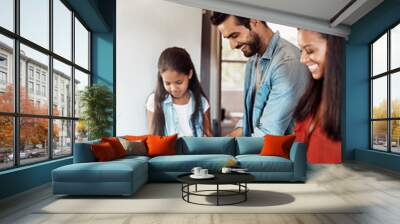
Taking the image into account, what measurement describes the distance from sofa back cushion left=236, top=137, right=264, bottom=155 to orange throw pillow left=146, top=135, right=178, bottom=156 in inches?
47.2

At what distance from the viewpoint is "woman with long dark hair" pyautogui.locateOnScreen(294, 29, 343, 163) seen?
8.45 metres

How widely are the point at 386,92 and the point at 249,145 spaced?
3759 mm

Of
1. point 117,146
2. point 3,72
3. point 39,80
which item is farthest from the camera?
point 117,146

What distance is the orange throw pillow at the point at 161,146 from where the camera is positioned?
6480 mm


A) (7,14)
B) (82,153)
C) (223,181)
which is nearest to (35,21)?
(7,14)

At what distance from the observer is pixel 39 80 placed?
5.66 meters

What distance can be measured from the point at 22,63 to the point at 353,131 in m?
7.50

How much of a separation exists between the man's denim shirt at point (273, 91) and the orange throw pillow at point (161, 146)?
2.26 metres

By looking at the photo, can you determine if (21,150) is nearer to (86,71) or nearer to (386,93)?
(86,71)

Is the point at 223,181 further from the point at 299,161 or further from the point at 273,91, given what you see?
the point at 273,91

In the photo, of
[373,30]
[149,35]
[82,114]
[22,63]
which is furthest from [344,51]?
[22,63]

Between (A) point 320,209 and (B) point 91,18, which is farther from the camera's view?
(B) point 91,18

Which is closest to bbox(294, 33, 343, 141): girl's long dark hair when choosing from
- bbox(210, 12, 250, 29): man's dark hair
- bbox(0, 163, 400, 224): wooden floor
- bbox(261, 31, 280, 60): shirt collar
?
bbox(261, 31, 280, 60): shirt collar

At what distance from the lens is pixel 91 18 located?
7.35 meters
